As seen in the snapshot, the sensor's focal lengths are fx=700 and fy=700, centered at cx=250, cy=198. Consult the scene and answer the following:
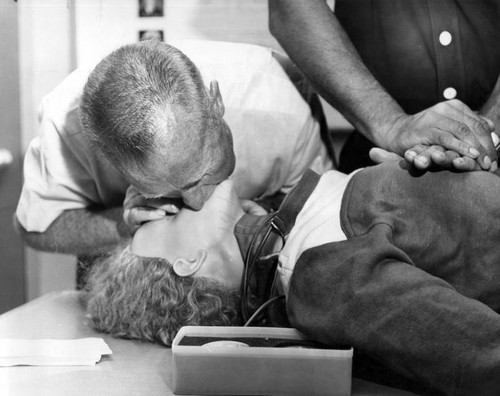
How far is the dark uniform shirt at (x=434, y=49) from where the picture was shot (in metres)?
1.11

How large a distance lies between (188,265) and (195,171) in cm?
13

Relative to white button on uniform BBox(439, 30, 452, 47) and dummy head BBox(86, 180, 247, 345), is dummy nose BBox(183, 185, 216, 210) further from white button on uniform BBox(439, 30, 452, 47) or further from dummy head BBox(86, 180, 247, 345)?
white button on uniform BBox(439, 30, 452, 47)

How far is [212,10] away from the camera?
4.64ft

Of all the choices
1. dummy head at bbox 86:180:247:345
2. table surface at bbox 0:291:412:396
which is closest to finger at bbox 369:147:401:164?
dummy head at bbox 86:180:247:345

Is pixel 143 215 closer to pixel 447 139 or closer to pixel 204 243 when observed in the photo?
pixel 204 243

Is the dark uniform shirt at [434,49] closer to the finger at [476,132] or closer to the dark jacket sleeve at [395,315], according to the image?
the finger at [476,132]

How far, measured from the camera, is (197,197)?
935 millimetres

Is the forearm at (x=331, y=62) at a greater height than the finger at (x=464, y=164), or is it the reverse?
the forearm at (x=331, y=62)

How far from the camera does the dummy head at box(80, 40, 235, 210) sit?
83 centimetres

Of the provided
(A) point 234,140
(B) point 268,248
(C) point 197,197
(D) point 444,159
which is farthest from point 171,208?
(D) point 444,159

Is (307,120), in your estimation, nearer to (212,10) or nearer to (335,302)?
(212,10)

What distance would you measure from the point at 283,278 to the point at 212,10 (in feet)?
2.52

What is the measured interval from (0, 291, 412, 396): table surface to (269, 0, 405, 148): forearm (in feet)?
1.42

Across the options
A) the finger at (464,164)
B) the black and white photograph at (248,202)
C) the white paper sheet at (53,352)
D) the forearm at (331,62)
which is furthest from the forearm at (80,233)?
the finger at (464,164)
